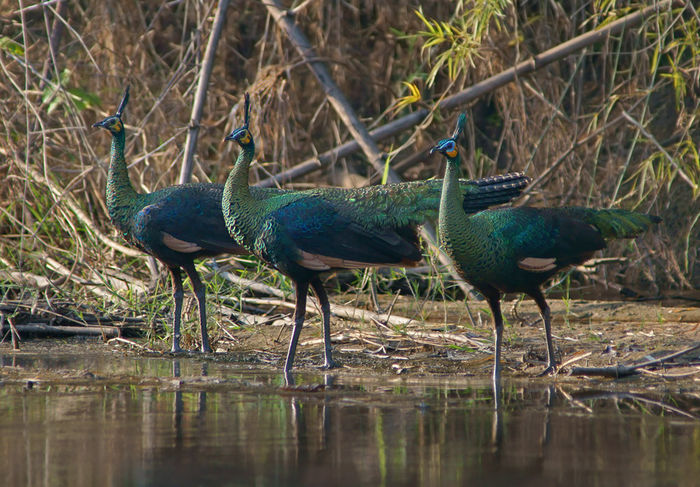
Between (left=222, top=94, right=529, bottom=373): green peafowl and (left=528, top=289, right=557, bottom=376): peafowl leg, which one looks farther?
(left=222, top=94, right=529, bottom=373): green peafowl

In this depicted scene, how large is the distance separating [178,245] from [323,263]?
1.39 m

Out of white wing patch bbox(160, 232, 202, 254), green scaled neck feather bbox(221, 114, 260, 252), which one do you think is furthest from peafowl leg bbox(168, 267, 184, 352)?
green scaled neck feather bbox(221, 114, 260, 252)

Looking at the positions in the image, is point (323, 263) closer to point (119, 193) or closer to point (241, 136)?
point (241, 136)

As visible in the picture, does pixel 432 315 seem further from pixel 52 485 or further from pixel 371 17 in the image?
pixel 52 485

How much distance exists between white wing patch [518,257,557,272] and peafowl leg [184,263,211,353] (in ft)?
8.44

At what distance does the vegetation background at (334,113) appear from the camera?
8.74m

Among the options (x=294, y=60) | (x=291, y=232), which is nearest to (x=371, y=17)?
(x=294, y=60)

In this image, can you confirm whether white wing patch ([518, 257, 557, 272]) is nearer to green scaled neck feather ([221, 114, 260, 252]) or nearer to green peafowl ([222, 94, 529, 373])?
green peafowl ([222, 94, 529, 373])

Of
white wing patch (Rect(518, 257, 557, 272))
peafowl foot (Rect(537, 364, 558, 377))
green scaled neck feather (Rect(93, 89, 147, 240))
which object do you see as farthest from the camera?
green scaled neck feather (Rect(93, 89, 147, 240))

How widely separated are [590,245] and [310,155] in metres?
4.97

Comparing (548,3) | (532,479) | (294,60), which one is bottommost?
(532,479)

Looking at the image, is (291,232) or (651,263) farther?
(651,263)

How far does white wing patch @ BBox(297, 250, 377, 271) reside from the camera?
6.25m

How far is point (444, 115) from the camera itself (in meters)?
9.64
